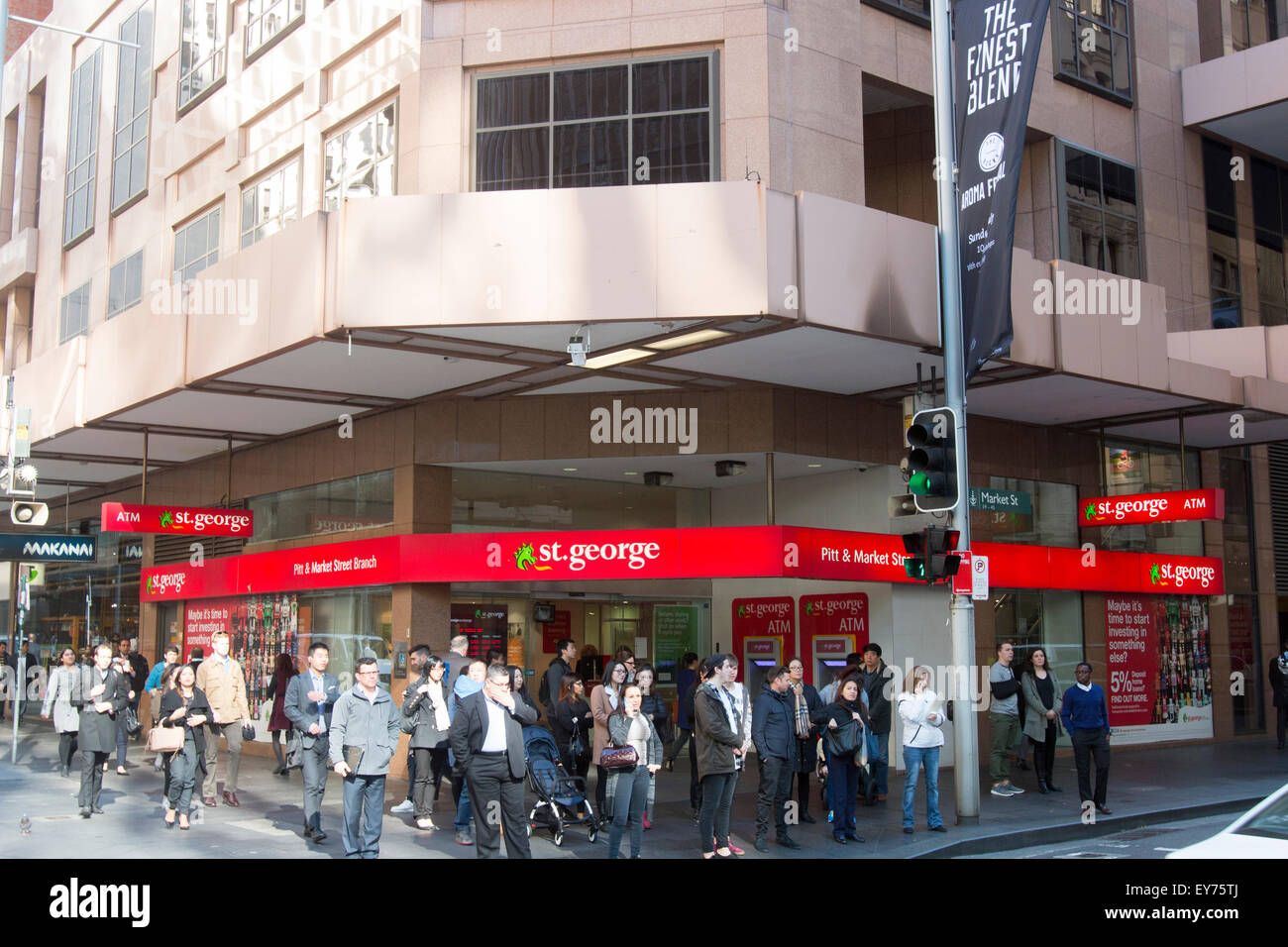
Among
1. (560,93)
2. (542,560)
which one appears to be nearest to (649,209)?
(560,93)

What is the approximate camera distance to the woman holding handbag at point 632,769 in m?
10.4

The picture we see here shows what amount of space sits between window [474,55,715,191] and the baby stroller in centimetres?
697

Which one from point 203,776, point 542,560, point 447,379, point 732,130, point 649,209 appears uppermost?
point 732,130

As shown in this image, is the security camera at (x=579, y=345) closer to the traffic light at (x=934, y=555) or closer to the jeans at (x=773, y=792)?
the traffic light at (x=934, y=555)

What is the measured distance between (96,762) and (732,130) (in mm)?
10126

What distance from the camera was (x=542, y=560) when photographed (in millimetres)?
15898

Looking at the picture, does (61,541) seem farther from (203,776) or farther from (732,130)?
(732,130)

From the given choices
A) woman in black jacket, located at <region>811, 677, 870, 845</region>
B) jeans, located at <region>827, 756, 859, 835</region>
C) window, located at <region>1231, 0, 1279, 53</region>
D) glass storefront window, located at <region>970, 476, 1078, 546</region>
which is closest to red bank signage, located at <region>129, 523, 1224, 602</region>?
glass storefront window, located at <region>970, 476, 1078, 546</region>

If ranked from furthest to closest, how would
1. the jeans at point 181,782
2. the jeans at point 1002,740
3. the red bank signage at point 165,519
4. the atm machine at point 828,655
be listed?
the red bank signage at point 165,519
the atm machine at point 828,655
the jeans at point 1002,740
the jeans at point 181,782

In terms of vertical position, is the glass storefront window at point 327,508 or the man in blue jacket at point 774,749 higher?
the glass storefront window at point 327,508

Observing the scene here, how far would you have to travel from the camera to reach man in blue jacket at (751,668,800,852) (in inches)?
453

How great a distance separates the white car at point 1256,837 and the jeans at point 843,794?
5.92 metres

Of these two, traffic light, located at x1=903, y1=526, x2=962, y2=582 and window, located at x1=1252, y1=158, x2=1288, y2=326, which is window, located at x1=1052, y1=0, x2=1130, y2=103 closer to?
window, located at x1=1252, y1=158, x2=1288, y2=326

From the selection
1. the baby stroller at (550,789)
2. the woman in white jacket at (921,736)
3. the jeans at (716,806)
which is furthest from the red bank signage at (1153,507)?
the baby stroller at (550,789)
